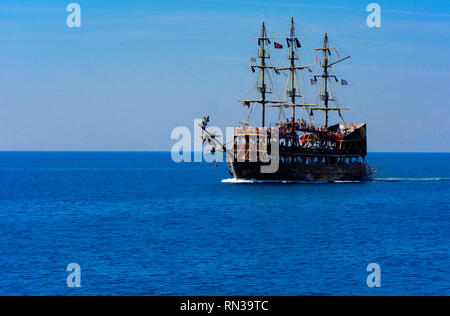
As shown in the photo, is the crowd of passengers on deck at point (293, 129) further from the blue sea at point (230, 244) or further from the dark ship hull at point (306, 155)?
the blue sea at point (230, 244)

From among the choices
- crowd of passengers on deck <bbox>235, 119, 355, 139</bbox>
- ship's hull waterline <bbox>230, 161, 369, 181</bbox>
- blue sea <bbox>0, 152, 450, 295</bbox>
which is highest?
crowd of passengers on deck <bbox>235, 119, 355, 139</bbox>

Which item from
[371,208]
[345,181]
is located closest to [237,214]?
[371,208]

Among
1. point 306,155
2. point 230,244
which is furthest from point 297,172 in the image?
point 230,244

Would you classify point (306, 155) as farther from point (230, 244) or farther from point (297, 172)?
point (230, 244)

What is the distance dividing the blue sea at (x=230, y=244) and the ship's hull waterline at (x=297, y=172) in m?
8.30

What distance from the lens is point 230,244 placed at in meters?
45.2

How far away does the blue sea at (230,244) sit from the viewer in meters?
34.2

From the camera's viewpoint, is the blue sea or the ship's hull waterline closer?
the blue sea

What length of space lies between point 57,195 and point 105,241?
42.7m

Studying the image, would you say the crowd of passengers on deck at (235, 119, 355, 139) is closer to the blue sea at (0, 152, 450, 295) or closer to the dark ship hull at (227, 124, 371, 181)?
the dark ship hull at (227, 124, 371, 181)

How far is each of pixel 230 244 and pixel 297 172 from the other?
154 feet

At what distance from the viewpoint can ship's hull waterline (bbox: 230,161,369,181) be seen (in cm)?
8825

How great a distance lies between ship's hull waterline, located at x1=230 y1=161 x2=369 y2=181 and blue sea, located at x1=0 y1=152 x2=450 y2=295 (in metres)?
8.30
